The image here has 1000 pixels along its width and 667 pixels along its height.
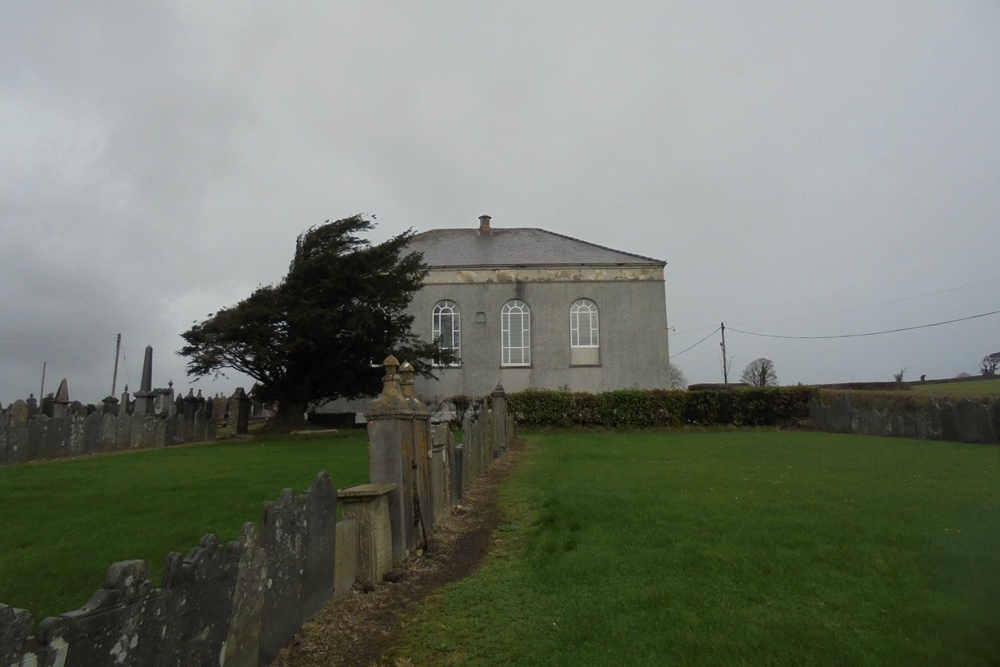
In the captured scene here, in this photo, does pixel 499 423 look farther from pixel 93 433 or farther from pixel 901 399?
pixel 901 399

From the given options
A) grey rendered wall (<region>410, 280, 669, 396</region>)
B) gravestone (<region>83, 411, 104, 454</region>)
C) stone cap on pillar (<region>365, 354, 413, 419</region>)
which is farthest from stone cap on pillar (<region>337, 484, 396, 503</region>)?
grey rendered wall (<region>410, 280, 669, 396</region>)

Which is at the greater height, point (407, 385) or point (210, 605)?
point (407, 385)

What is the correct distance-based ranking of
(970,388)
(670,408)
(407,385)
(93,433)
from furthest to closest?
(970,388) < (670,408) < (93,433) < (407,385)

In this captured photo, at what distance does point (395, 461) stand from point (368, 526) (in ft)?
3.00

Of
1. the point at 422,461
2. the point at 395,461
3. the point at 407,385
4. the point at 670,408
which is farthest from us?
the point at 670,408

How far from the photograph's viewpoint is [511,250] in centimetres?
3759

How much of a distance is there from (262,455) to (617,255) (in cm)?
2450

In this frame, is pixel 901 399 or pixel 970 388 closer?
pixel 901 399

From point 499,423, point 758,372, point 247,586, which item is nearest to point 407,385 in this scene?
point 247,586

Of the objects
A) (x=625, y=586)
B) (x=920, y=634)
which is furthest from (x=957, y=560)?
(x=625, y=586)

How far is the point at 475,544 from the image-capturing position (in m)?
7.53

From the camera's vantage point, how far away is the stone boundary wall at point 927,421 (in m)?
18.2

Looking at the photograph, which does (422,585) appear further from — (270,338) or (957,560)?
(270,338)

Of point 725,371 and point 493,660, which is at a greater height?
point 725,371
